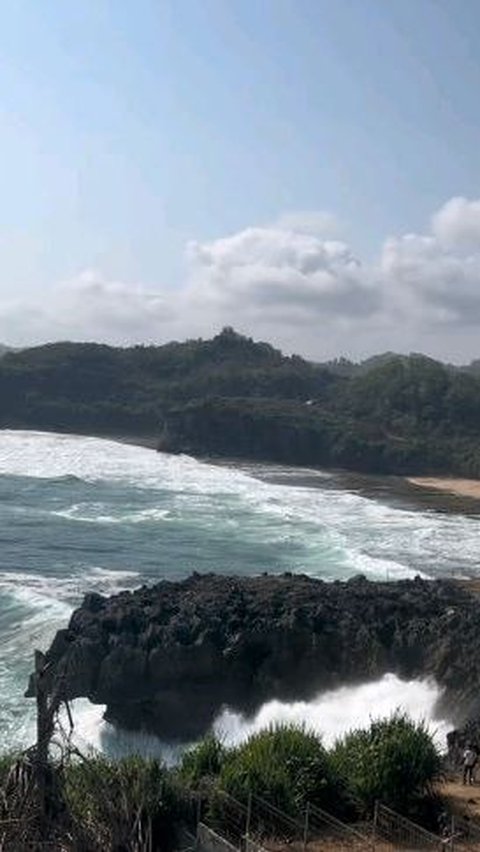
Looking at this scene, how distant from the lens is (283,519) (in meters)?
52.5

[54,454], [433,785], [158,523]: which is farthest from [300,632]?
[54,454]

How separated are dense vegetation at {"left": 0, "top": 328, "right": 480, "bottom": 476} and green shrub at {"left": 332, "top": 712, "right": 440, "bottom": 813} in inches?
2617

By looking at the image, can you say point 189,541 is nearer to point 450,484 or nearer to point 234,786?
point 234,786

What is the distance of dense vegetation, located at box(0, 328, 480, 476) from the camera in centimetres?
8700

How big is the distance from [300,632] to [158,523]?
2455 cm

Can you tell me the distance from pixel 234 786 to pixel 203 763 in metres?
1.72

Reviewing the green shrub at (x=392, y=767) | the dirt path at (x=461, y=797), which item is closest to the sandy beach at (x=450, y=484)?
the dirt path at (x=461, y=797)

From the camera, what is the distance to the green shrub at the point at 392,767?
51.3ft

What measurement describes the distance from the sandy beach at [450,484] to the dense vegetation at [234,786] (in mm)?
52389

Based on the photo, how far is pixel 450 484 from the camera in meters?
76.2

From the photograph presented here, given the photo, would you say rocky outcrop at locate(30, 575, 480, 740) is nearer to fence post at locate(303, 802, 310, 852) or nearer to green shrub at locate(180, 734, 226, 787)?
green shrub at locate(180, 734, 226, 787)

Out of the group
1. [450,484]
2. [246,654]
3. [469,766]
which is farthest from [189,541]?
[450,484]

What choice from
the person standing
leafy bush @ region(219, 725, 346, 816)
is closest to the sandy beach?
the person standing

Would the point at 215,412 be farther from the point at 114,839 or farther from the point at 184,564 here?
the point at 114,839
